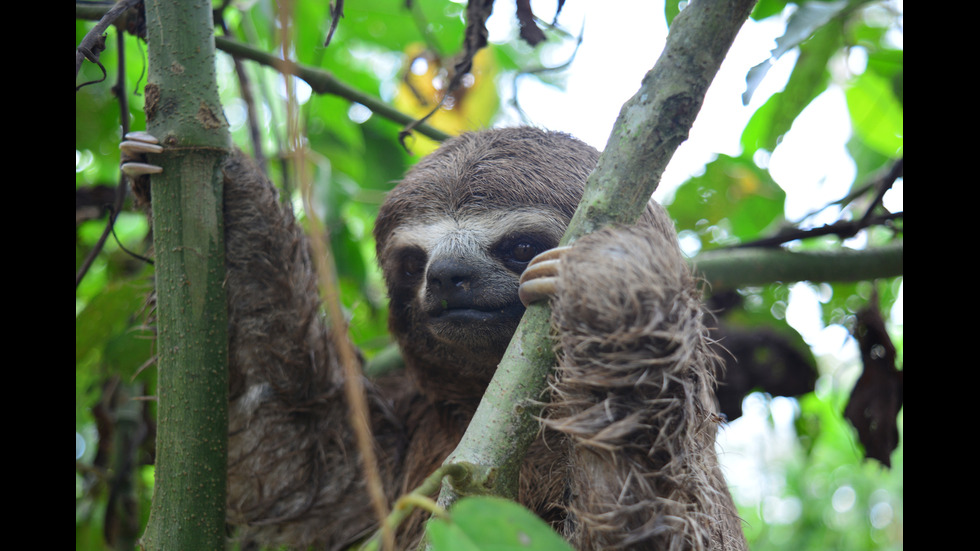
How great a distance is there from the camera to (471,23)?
3611 mm

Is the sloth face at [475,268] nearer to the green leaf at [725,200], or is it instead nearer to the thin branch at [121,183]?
the thin branch at [121,183]

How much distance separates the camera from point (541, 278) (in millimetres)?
2631

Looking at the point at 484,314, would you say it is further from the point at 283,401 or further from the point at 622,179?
the point at 283,401

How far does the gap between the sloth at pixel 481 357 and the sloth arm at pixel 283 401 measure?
0.01m

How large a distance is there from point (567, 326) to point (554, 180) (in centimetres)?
166

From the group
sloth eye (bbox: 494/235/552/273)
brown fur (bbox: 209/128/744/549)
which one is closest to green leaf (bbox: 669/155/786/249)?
brown fur (bbox: 209/128/744/549)

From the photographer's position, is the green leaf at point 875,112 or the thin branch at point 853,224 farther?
the green leaf at point 875,112

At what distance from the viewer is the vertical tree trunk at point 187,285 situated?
2689mm

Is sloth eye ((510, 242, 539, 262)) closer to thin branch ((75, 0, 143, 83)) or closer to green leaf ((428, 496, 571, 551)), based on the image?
thin branch ((75, 0, 143, 83))

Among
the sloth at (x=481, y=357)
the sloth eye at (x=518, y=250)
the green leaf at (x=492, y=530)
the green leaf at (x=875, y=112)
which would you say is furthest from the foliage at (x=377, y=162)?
the green leaf at (x=492, y=530)

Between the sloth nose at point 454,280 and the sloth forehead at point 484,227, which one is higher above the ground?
the sloth forehead at point 484,227

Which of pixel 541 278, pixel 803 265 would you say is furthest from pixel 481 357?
pixel 803 265
